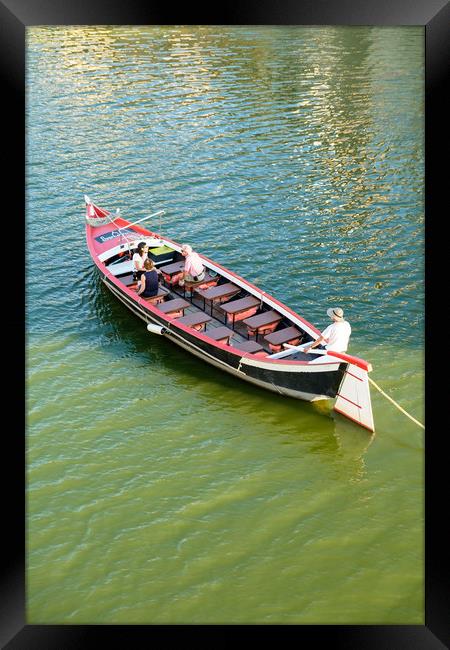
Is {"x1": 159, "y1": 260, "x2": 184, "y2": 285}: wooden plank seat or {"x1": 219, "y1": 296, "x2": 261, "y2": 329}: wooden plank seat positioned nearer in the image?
{"x1": 219, "y1": 296, "x2": 261, "y2": 329}: wooden plank seat

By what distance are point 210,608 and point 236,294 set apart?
294 inches

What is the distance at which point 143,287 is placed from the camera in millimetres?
17609

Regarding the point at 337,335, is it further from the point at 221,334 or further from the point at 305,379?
the point at 221,334

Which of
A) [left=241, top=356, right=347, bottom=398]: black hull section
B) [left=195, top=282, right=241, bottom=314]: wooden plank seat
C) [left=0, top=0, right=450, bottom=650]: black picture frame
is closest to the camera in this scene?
[left=0, top=0, right=450, bottom=650]: black picture frame

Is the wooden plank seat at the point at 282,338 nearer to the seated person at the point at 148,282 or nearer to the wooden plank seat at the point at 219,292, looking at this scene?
the wooden plank seat at the point at 219,292

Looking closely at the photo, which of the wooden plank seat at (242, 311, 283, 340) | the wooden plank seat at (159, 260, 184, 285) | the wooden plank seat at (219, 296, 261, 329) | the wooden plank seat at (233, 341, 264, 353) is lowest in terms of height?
the wooden plank seat at (233, 341, 264, 353)

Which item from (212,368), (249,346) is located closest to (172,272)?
(212,368)

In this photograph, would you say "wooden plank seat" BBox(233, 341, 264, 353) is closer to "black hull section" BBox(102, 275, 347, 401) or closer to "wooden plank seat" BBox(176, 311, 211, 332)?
"black hull section" BBox(102, 275, 347, 401)

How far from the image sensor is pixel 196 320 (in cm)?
1681

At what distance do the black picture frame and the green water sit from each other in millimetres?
2706

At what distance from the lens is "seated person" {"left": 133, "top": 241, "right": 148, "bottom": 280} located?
18000mm

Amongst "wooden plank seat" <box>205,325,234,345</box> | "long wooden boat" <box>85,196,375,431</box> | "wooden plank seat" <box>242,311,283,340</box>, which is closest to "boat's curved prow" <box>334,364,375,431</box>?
"long wooden boat" <box>85,196,375,431</box>
